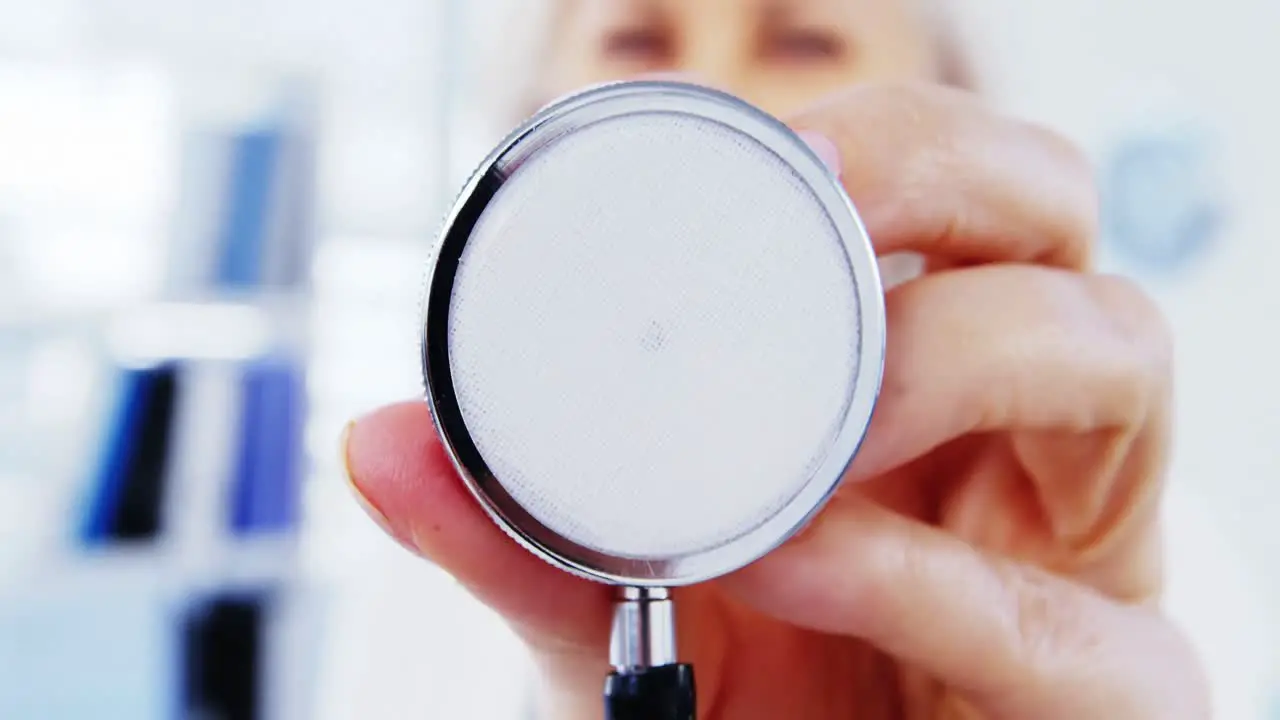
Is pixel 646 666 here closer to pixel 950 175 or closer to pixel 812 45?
pixel 950 175

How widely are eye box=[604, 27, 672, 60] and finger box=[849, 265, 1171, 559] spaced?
0.53 meters

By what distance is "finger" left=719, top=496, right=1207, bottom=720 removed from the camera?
0.40 metres

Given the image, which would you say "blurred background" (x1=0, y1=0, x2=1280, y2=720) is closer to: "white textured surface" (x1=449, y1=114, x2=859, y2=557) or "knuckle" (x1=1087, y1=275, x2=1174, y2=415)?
"knuckle" (x1=1087, y1=275, x2=1174, y2=415)

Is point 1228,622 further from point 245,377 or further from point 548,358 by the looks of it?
point 245,377

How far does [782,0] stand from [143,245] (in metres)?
0.82

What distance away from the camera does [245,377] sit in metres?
1.30

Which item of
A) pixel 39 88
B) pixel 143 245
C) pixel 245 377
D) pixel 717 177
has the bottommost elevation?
pixel 717 177

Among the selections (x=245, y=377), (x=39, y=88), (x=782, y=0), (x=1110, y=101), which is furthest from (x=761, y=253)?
(x=39, y=88)

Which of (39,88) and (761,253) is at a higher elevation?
(39,88)

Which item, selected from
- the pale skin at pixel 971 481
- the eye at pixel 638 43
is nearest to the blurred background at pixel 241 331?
the eye at pixel 638 43

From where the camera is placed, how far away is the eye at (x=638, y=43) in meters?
0.89

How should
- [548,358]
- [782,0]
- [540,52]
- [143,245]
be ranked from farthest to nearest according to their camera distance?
[143,245] → [540,52] → [782,0] → [548,358]

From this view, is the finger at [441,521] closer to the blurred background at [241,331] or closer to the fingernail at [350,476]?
the fingernail at [350,476]

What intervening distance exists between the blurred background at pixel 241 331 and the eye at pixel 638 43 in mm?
332
